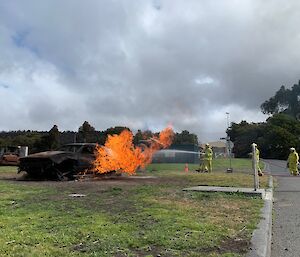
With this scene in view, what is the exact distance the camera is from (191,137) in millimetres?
44969

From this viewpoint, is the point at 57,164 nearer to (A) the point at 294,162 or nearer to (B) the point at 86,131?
(A) the point at 294,162

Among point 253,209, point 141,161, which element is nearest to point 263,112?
point 141,161

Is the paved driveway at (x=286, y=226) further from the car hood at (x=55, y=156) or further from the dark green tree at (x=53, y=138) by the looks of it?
the dark green tree at (x=53, y=138)

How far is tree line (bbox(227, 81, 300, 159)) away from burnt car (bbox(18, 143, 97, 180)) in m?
66.9

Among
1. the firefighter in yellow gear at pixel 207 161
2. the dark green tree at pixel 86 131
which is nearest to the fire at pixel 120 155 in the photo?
the firefighter in yellow gear at pixel 207 161

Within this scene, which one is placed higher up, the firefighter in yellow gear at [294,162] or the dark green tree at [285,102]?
the dark green tree at [285,102]

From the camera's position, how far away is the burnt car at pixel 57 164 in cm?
1659

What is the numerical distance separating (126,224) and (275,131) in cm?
7658

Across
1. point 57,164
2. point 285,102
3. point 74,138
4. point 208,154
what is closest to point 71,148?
point 57,164

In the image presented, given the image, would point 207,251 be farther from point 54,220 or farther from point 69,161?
point 69,161

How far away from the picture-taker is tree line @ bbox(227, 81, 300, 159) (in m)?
79.6

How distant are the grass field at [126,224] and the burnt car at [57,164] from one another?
5.69 m

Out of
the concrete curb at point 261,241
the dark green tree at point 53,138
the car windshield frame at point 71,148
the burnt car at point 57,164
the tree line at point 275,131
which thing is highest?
the tree line at point 275,131

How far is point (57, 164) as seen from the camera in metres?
16.8
